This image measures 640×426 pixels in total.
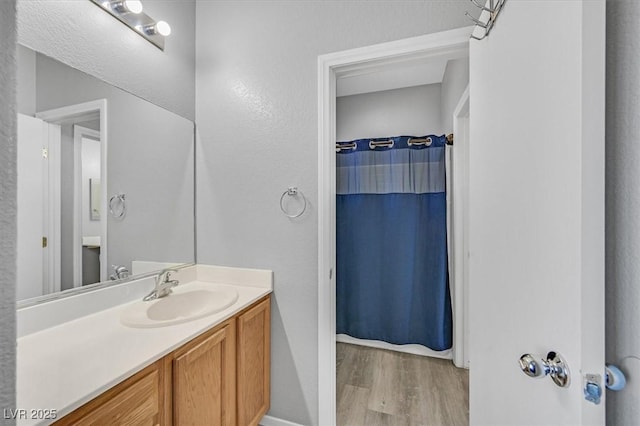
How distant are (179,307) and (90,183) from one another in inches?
28.2

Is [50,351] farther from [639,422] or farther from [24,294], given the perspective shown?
[639,422]

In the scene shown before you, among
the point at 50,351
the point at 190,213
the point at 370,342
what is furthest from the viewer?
the point at 370,342

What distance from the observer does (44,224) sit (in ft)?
3.57

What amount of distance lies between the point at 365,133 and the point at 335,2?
1503 mm

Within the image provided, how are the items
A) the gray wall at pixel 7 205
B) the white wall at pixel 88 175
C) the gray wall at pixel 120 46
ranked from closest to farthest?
1. the gray wall at pixel 7 205
2. the gray wall at pixel 120 46
3. the white wall at pixel 88 175

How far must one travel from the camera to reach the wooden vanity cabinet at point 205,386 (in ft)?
2.54

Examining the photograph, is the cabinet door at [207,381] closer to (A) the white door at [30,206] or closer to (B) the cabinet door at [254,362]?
(B) the cabinet door at [254,362]

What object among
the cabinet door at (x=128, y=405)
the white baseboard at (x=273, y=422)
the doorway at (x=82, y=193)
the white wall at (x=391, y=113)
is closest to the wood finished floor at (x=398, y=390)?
the white baseboard at (x=273, y=422)

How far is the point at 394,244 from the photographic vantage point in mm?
2580

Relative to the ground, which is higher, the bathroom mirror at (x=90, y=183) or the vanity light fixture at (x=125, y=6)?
the vanity light fixture at (x=125, y=6)

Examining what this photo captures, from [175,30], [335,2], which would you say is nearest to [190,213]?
[175,30]

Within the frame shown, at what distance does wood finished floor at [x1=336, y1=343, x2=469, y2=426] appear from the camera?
5.54ft

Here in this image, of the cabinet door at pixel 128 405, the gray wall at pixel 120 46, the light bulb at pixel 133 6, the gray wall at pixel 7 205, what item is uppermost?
the light bulb at pixel 133 6

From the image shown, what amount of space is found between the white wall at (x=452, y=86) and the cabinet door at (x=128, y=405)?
2.18m
